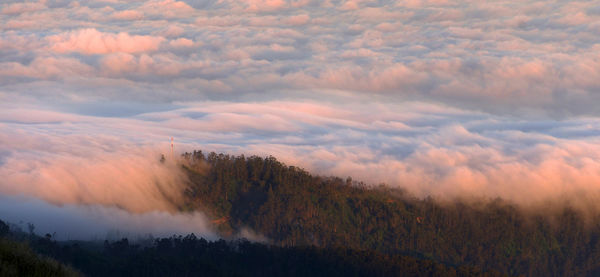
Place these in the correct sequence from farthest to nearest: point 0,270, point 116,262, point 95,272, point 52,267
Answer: point 116,262 < point 95,272 < point 52,267 < point 0,270

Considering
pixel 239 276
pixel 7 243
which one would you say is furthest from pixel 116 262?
pixel 7 243

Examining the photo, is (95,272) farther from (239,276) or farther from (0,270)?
(0,270)

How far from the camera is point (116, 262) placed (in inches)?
7510

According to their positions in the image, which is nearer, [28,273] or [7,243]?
[28,273]

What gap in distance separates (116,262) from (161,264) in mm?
10790

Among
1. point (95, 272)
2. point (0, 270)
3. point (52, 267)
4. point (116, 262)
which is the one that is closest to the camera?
point (0, 270)

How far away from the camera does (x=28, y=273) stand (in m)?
33.5

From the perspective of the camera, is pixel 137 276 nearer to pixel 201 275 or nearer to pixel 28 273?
pixel 201 275

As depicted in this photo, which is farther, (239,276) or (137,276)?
(239,276)

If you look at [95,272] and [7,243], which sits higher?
[7,243]

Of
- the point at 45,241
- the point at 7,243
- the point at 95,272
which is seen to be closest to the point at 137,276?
the point at 95,272

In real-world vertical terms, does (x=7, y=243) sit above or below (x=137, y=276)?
above

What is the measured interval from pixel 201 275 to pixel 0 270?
521 feet

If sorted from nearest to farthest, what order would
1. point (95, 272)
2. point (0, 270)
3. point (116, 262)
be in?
point (0, 270) → point (95, 272) → point (116, 262)
